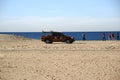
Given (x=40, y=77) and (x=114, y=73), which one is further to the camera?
(x=114, y=73)

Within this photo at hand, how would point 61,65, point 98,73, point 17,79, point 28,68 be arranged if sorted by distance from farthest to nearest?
point 61,65, point 28,68, point 98,73, point 17,79

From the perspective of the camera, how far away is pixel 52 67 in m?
16.0

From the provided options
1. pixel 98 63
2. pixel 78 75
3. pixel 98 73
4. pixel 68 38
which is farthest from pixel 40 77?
pixel 68 38

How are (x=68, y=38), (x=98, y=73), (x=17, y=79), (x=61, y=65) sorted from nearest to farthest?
(x=17, y=79) < (x=98, y=73) < (x=61, y=65) < (x=68, y=38)

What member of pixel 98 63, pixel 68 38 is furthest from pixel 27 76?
pixel 68 38

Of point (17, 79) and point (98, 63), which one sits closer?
point (17, 79)

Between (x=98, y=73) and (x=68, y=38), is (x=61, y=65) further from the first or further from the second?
(x=68, y=38)

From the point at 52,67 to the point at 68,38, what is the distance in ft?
70.2

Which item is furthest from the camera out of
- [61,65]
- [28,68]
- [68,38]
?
[68,38]

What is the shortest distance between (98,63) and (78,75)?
12.1ft

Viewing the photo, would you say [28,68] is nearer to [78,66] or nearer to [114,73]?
[78,66]

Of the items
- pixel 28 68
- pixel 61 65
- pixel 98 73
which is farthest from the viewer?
pixel 61 65

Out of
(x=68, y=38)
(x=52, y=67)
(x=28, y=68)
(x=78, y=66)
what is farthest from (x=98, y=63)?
(x=68, y=38)

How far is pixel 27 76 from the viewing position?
44.9 feet
